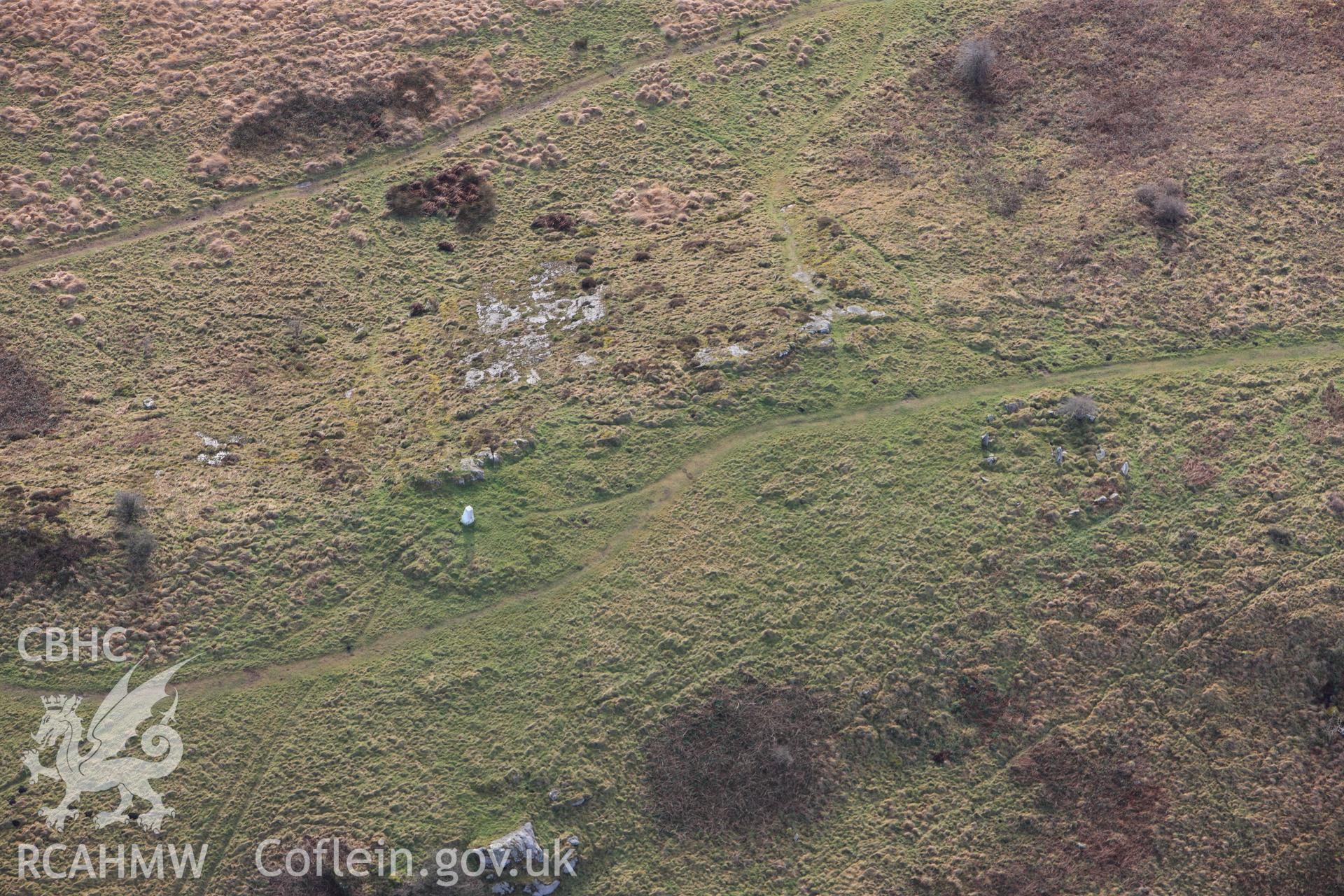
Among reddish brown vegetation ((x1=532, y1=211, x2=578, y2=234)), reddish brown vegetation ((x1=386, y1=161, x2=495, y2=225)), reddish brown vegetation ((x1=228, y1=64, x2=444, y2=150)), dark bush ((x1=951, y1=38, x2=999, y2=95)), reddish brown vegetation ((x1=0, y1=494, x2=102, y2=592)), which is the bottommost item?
reddish brown vegetation ((x1=0, y1=494, x2=102, y2=592))

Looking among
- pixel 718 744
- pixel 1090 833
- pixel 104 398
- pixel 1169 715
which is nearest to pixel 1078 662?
pixel 1169 715

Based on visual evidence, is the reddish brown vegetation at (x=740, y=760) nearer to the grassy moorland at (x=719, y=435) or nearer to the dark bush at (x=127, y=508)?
the grassy moorland at (x=719, y=435)

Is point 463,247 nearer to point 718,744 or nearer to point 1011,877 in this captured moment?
point 718,744

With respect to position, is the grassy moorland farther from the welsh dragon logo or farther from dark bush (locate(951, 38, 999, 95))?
the welsh dragon logo

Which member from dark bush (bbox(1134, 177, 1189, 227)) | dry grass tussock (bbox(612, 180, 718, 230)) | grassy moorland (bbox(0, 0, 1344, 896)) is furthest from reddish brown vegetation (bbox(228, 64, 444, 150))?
dark bush (bbox(1134, 177, 1189, 227))

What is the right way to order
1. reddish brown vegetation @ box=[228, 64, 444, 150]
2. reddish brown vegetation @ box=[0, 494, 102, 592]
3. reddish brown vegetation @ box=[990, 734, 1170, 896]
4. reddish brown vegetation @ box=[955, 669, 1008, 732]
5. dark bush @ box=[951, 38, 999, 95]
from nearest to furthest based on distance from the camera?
reddish brown vegetation @ box=[990, 734, 1170, 896] → reddish brown vegetation @ box=[955, 669, 1008, 732] → reddish brown vegetation @ box=[0, 494, 102, 592] → reddish brown vegetation @ box=[228, 64, 444, 150] → dark bush @ box=[951, 38, 999, 95]

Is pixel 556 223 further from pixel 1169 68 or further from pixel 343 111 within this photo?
pixel 1169 68
